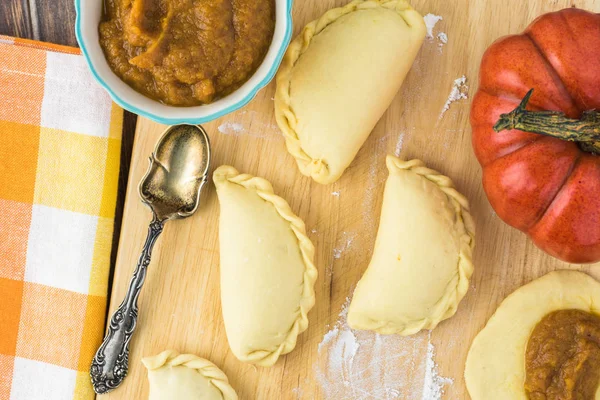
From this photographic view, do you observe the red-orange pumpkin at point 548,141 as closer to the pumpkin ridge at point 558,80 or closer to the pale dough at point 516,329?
the pumpkin ridge at point 558,80

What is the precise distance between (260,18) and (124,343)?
117 cm

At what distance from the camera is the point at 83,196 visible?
2.33m

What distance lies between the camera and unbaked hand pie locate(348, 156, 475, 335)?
6.94 feet

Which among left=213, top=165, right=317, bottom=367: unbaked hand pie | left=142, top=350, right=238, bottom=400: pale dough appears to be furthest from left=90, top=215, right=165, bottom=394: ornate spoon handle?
left=213, top=165, right=317, bottom=367: unbaked hand pie

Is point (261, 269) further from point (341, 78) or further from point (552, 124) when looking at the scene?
point (552, 124)

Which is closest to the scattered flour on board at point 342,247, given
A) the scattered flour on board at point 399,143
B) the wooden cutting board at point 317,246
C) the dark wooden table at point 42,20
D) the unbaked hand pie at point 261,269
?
the wooden cutting board at point 317,246

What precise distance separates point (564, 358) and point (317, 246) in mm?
866

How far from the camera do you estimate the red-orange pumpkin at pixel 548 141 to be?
182 centimetres

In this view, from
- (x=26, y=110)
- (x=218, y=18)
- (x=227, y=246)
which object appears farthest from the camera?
(x=26, y=110)

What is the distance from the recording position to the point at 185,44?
5.84 feet

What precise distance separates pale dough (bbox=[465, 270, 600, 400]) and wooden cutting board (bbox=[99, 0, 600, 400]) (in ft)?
0.17

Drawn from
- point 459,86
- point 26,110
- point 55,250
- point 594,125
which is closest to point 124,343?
point 55,250

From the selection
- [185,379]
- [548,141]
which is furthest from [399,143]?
[185,379]

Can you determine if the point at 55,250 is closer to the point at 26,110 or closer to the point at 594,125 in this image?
the point at 26,110
